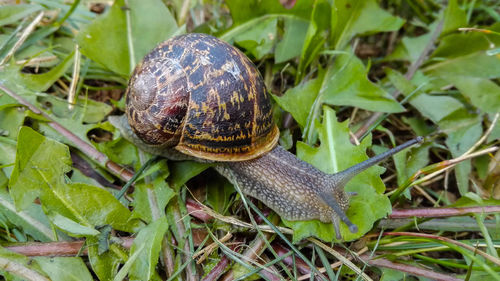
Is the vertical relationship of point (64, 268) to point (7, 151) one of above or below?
below

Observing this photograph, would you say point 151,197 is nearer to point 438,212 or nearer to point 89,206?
point 89,206

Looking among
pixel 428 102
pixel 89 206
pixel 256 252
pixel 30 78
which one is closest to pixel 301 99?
pixel 428 102

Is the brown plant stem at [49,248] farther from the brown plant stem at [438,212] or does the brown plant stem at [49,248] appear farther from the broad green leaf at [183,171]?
the brown plant stem at [438,212]

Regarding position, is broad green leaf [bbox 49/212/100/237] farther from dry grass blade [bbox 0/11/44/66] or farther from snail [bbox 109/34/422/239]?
dry grass blade [bbox 0/11/44/66]

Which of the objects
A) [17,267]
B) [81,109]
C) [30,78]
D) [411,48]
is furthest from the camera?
[411,48]

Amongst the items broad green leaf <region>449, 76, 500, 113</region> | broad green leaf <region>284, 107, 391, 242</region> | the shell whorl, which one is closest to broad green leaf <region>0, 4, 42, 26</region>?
the shell whorl

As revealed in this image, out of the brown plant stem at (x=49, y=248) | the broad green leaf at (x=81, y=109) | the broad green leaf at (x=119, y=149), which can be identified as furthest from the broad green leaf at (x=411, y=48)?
the brown plant stem at (x=49, y=248)
